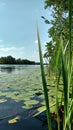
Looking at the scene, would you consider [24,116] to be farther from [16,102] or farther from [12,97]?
[12,97]

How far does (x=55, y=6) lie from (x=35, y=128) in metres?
17.4

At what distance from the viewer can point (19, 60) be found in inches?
4122

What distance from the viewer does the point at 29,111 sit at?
402 cm

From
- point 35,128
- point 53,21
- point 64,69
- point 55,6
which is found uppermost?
point 55,6

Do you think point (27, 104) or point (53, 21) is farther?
point (53, 21)

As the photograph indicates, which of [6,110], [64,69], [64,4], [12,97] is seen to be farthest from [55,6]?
[64,69]

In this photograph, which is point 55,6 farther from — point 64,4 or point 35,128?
point 35,128

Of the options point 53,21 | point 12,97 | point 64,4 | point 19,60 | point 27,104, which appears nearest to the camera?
point 27,104

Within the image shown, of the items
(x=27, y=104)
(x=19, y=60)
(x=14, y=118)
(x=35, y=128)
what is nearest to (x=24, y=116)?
(x=14, y=118)

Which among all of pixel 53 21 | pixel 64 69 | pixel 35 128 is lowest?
pixel 35 128

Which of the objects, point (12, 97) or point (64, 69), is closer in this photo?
point (64, 69)

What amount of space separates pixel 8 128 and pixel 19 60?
334 feet

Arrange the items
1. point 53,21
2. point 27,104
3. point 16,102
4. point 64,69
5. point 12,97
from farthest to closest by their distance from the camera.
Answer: point 53,21, point 12,97, point 16,102, point 27,104, point 64,69

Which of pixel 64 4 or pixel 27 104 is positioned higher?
pixel 64 4
